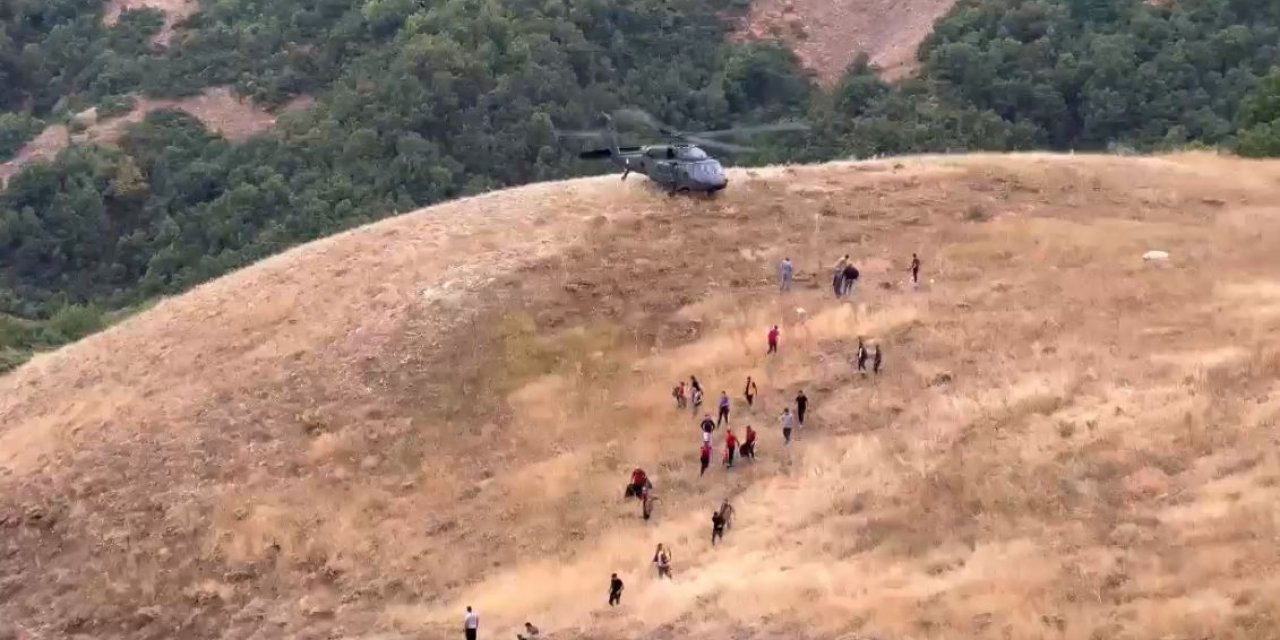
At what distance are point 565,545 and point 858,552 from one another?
20.0 ft

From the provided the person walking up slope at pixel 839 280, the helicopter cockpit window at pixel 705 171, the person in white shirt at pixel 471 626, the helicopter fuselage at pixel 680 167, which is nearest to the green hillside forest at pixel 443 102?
the helicopter fuselage at pixel 680 167

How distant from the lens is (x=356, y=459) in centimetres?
2906

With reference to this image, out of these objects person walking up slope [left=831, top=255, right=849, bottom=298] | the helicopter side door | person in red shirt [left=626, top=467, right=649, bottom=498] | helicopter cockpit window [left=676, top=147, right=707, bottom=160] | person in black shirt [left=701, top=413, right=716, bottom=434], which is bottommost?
person in red shirt [left=626, top=467, right=649, bottom=498]

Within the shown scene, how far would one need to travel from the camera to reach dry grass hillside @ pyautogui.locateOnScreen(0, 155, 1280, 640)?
2112 centimetres

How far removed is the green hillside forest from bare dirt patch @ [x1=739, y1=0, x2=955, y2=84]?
889 centimetres

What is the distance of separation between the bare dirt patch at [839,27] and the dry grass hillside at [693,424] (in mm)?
51847

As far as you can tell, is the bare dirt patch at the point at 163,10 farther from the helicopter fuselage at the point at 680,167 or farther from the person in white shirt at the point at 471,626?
the person in white shirt at the point at 471,626

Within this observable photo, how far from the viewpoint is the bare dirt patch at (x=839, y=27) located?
296ft

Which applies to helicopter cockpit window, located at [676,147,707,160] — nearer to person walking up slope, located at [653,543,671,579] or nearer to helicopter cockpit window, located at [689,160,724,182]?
helicopter cockpit window, located at [689,160,724,182]

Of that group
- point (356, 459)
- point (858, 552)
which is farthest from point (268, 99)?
point (858, 552)

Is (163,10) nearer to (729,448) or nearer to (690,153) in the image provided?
(690,153)

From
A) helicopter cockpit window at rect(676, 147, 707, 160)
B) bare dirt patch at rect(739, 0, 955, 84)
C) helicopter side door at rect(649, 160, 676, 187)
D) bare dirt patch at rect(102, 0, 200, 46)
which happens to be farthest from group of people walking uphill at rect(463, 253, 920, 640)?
Result: bare dirt patch at rect(102, 0, 200, 46)

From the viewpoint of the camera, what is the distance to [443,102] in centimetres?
6656

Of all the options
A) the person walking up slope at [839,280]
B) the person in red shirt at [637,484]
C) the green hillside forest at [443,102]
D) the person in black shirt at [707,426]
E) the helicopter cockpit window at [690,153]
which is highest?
the helicopter cockpit window at [690,153]
